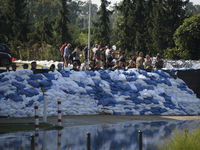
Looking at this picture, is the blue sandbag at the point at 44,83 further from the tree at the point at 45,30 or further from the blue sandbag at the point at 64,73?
the tree at the point at 45,30

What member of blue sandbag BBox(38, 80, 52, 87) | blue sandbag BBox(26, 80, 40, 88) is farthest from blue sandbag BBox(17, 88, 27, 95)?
blue sandbag BBox(38, 80, 52, 87)

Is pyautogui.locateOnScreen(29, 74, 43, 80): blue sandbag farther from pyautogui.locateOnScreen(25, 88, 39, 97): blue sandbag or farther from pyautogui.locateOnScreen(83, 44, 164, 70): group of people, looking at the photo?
pyautogui.locateOnScreen(83, 44, 164, 70): group of people

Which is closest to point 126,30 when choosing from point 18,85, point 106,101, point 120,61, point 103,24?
point 103,24

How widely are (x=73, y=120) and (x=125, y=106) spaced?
279cm

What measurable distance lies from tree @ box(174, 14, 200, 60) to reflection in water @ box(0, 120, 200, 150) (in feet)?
→ 64.1

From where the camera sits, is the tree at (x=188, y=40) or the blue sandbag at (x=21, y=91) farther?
the tree at (x=188, y=40)

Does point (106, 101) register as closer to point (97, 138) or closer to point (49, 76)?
point (49, 76)

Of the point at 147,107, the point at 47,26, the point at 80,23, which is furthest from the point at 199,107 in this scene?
the point at 80,23

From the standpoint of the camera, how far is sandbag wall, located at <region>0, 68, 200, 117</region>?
12.4 m

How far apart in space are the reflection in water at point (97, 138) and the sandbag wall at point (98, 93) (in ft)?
8.52

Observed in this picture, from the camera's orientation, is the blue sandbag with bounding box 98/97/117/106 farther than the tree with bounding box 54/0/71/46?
No

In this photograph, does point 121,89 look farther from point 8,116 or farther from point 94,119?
point 8,116

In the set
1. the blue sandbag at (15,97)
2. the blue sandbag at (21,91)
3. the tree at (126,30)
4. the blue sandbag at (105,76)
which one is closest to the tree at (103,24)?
the tree at (126,30)

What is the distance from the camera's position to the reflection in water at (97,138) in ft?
25.2
